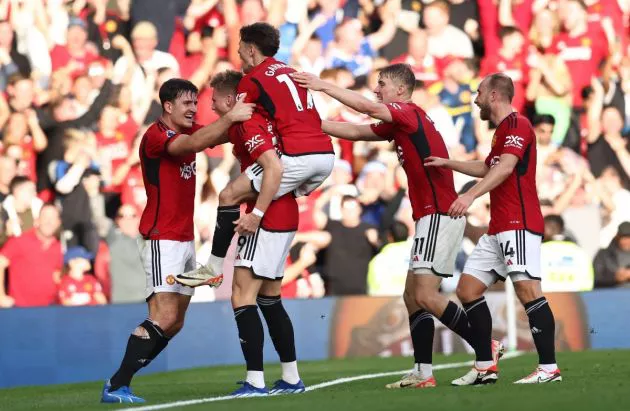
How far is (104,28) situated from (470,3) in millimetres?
4133

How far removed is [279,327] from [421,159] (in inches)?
59.0

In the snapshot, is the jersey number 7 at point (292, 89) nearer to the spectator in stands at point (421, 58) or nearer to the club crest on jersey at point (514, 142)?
the club crest on jersey at point (514, 142)

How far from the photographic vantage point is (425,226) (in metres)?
8.59

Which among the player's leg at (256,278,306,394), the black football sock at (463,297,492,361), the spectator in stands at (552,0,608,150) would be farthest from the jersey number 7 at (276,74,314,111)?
the spectator in stands at (552,0,608,150)

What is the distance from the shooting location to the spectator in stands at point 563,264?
556 inches

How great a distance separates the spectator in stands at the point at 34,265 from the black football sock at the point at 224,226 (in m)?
4.97

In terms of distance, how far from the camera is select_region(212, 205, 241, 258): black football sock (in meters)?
8.05

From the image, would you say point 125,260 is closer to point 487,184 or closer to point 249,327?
point 249,327

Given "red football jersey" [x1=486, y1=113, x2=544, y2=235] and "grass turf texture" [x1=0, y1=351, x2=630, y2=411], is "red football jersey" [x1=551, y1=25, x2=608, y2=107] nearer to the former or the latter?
"grass turf texture" [x1=0, y1=351, x2=630, y2=411]

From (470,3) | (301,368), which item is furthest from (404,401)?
(470,3)

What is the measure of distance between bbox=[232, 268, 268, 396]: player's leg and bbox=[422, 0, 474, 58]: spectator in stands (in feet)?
23.9

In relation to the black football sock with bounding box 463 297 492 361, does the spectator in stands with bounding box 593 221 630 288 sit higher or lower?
higher

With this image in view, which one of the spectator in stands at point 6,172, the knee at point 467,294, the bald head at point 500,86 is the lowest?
the knee at point 467,294

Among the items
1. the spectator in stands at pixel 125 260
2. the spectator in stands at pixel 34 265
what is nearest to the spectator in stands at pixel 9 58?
the spectator in stands at pixel 34 265
